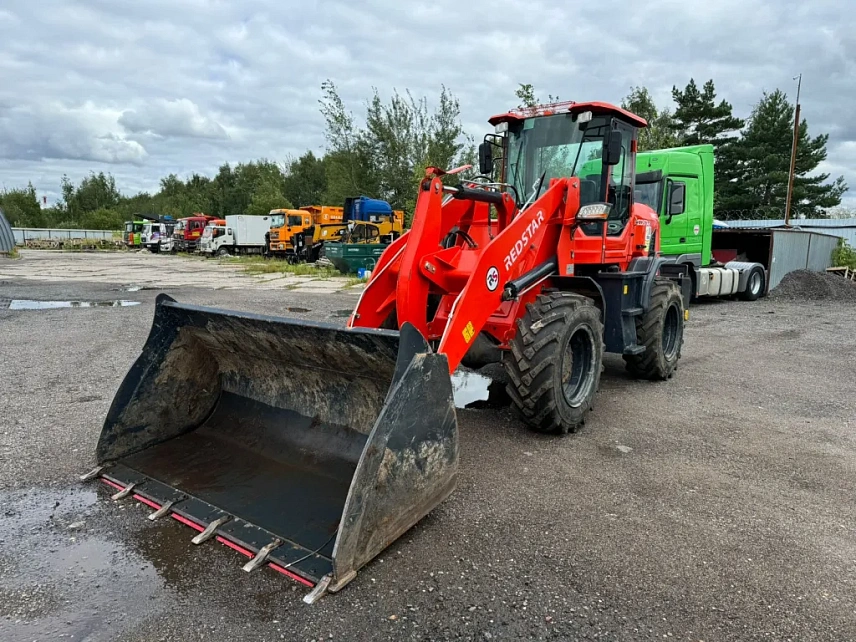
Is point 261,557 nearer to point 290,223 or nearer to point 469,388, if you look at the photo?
point 469,388

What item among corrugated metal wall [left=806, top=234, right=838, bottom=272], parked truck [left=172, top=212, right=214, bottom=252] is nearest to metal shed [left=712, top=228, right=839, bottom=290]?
corrugated metal wall [left=806, top=234, right=838, bottom=272]

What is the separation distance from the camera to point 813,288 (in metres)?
16.1

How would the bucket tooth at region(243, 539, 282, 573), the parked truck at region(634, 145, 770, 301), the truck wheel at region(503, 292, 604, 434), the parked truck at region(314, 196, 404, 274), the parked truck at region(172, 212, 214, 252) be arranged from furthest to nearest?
the parked truck at region(172, 212, 214, 252), the parked truck at region(314, 196, 404, 274), the parked truck at region(634, 145, 770, 301), the truck wheel at region(503, 292, 604, 434), the bucket tooth at region(243, 539, 282, 573)

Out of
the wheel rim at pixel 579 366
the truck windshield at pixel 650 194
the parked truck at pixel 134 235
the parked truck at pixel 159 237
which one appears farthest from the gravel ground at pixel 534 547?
the parked truck at pixel 134 235

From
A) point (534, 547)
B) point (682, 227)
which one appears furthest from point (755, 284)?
point (534, 547)

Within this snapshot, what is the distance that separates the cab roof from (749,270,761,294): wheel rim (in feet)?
36.9

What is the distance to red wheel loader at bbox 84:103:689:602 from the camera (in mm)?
2998

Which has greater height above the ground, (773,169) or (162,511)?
(773,169)

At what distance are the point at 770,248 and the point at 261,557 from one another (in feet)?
55.4

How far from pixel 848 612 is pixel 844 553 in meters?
0.57

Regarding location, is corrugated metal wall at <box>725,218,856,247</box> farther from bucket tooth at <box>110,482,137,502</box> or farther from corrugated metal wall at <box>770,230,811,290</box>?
bucket tooth at <box>110,482,137,502</box>

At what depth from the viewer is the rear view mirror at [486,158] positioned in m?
5.88

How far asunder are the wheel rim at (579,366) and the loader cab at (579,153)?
1.10 metres

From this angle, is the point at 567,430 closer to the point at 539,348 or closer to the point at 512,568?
the point at 539,348
